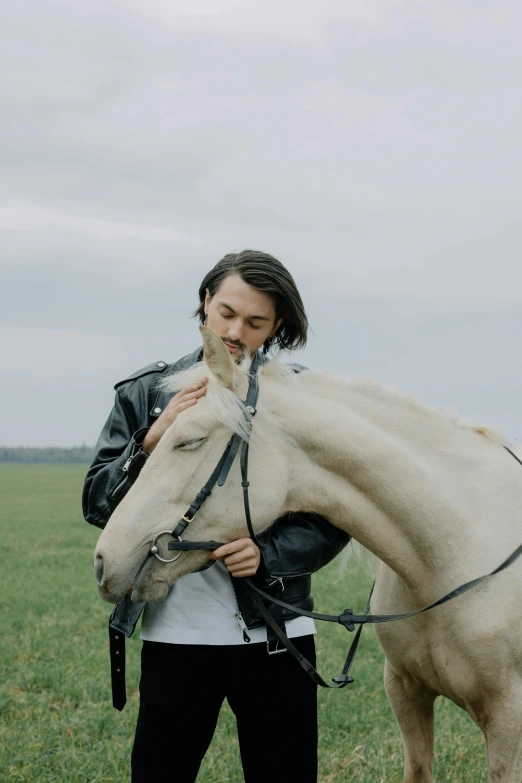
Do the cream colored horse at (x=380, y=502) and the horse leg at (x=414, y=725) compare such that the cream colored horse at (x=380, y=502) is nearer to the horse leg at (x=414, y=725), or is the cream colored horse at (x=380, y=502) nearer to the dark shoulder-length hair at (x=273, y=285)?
the horse leg at (x=414, y=725)

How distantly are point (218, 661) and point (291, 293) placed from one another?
1542mm

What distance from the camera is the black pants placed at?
2.87 m

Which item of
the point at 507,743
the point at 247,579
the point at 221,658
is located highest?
the point at 247,579

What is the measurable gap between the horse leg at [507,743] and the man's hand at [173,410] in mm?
1722

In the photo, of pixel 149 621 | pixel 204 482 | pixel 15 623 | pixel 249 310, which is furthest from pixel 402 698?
pixel 15 623

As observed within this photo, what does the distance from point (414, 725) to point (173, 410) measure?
78.6 inches

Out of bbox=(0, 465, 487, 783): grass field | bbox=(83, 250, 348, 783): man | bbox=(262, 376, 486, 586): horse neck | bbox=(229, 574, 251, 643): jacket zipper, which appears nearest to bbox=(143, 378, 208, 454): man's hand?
bbox=(83, 250, 348, 783): man

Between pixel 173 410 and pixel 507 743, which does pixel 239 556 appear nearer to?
pixel 173 410

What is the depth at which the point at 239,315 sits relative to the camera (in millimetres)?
3203

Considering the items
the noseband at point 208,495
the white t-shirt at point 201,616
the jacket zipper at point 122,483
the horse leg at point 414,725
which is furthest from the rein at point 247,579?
the horse leg at point 414,725

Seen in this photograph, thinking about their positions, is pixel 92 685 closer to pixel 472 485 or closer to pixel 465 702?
→ pixel 465 702

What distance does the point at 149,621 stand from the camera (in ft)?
9.70

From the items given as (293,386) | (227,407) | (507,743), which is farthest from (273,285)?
(507,743)

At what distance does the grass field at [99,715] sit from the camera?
4.63 metres
